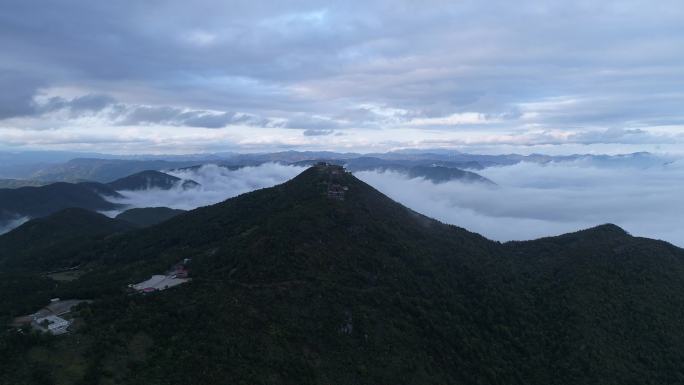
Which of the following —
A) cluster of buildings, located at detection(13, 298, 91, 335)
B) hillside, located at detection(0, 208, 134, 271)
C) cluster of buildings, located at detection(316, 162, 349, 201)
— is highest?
cluster of buildings, located at detection(316, 162, 349, 201)

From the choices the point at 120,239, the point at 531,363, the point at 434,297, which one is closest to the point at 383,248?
the point at 434,297

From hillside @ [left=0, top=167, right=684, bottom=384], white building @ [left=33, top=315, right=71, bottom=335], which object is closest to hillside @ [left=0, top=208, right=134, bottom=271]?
hillside @ [left=0, top=167, right=684, bottom=384]

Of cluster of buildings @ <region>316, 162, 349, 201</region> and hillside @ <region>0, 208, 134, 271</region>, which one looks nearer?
cluster of buildings @ <region>316, 162, 349, 201</region>

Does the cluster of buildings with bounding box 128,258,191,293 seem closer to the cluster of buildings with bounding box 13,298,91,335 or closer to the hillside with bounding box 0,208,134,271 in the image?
the cluster of buildings with bounding box 13,298,91,335

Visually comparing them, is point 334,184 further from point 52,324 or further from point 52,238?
point 52,238

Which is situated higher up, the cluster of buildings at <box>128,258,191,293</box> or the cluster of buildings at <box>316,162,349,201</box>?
the cluster of buildings at <box>316,162,349,201</box>

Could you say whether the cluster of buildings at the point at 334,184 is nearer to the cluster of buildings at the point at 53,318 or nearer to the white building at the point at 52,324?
the cluster of buildings at the point at 53,318

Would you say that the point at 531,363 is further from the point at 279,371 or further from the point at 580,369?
the point at 279,371
